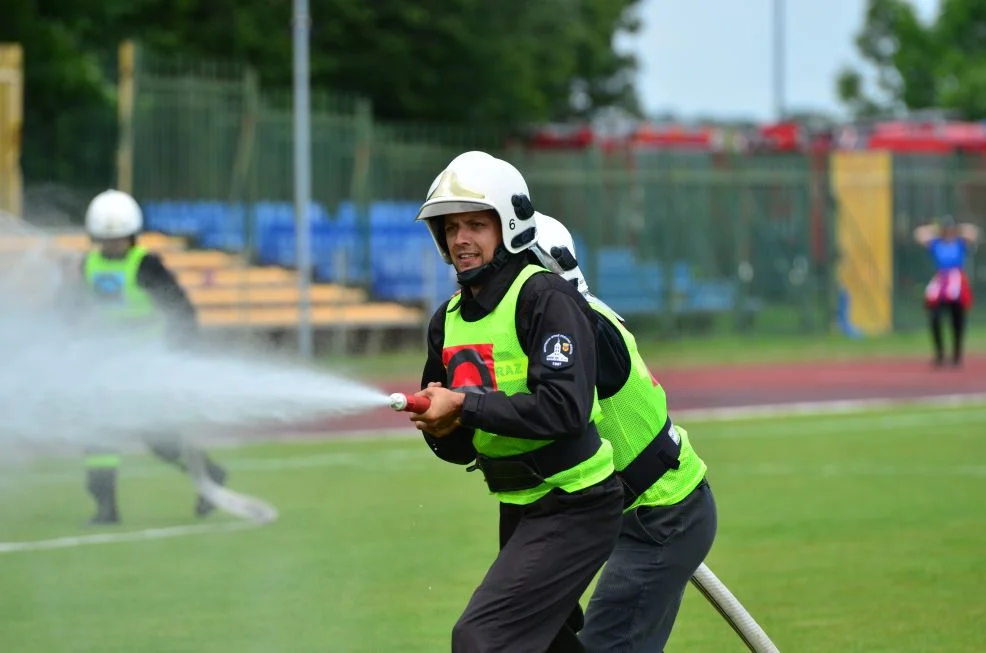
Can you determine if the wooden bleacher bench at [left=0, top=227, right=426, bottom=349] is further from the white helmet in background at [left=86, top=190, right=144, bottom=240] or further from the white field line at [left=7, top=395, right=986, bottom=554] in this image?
the white helmet in background at [left=86, top=190, right=144, bottom=240]

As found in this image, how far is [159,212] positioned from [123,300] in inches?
633

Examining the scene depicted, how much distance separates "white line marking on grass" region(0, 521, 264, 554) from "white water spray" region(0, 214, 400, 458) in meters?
0.66

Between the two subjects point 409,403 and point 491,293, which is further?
point 491,293

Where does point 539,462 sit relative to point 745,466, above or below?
above

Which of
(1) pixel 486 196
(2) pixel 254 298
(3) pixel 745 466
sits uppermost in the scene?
(1) pixel 486 196

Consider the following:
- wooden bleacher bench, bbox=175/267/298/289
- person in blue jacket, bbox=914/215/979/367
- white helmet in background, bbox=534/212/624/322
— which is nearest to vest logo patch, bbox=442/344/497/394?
white helmet in background, bbox=534/212/624/322

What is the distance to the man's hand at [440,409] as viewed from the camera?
5.27 metres

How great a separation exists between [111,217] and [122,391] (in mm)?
3994

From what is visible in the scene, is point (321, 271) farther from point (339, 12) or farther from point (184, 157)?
point (339, 12)

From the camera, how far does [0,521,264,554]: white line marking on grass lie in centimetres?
1115

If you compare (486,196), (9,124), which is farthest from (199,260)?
(486,196)

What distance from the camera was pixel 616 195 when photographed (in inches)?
1312

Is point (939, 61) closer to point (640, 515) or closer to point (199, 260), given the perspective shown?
point (199, 260)

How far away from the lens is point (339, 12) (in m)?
39.8
